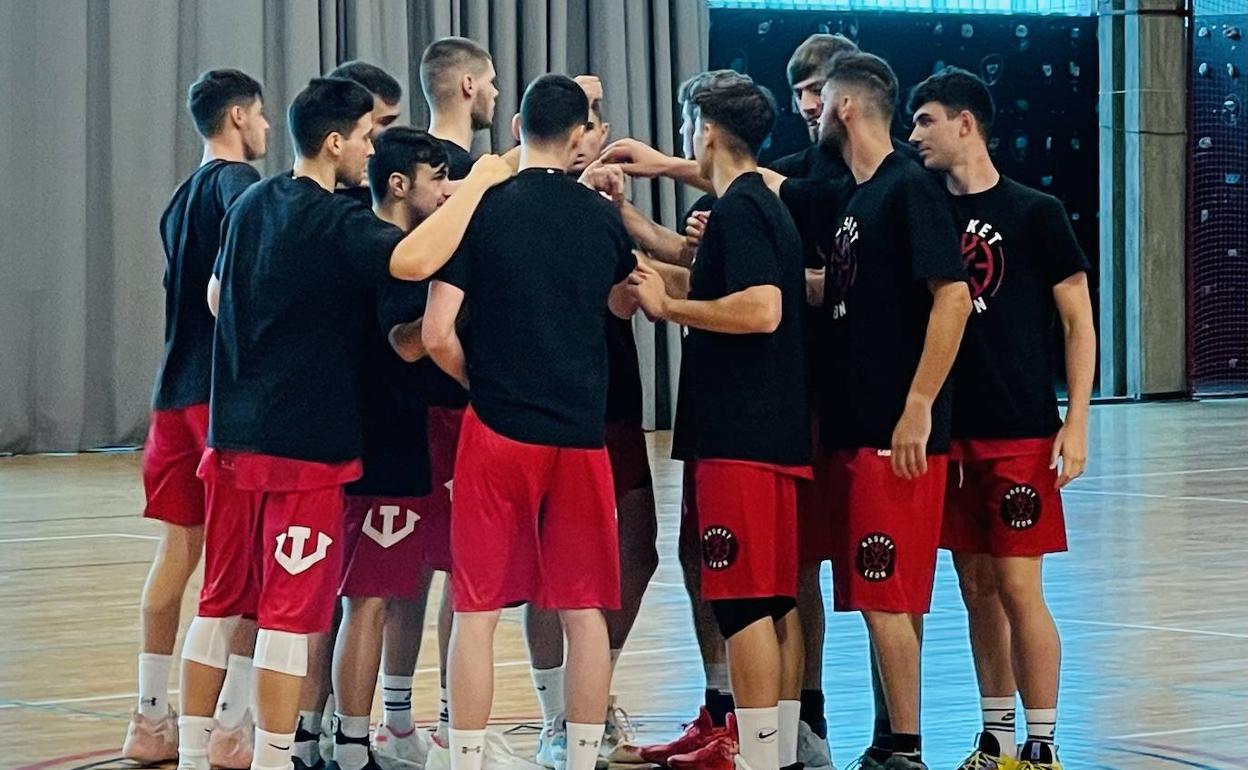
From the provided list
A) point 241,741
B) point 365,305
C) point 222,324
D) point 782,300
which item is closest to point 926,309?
point 782,300

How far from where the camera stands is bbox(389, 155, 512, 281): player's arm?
4.31 meters

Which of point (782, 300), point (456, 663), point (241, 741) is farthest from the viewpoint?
point (241, 741)

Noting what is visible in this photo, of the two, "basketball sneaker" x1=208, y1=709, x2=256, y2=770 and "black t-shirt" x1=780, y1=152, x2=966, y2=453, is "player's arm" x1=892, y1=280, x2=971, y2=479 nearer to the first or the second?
"black t-shirt" x1=780, y1=152, x2=966, y2=453

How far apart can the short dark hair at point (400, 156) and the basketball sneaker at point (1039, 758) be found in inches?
76.0

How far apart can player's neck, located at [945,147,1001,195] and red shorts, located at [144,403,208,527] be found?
194 centimetres

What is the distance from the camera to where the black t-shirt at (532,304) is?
4.41 metres

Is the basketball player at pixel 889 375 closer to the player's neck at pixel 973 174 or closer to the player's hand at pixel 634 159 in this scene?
the player's neck at pixel 973 174

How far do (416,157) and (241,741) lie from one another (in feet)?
5.04

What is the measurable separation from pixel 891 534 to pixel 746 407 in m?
0.44

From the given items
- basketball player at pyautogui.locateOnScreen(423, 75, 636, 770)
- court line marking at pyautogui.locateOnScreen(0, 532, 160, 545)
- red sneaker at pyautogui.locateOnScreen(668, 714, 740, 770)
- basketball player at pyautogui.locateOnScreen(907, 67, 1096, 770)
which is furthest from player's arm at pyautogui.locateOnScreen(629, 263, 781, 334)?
court line marking at pyautogui.locateOnScreen(0, 532, 160, 545)

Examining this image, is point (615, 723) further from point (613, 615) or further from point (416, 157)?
point (416, 157)

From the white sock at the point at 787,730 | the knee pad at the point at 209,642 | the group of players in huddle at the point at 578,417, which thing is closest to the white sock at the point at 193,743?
the group of players in huddle at the point at 578,417

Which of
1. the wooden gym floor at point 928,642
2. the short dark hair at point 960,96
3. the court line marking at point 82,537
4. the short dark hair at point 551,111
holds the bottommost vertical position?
the wooden gym floor at point 928,642

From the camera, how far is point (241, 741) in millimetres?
5062
